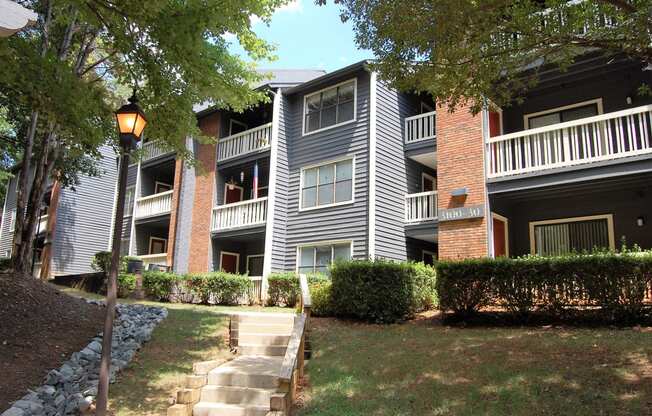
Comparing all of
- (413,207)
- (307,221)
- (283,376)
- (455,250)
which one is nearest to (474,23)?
(283,376)

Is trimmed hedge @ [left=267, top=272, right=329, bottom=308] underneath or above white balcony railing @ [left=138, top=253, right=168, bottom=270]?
underneath

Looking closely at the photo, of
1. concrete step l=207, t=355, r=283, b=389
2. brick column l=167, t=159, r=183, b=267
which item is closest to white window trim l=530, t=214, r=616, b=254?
concrete step l=207, t=355, r=283, b=389

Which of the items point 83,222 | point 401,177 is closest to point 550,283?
point 401,177

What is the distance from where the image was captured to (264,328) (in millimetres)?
→ 10289

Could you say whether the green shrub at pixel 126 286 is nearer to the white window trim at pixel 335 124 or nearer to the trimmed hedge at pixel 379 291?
the white window trim at pixel 335 124

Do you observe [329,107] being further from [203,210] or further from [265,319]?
[265,319]

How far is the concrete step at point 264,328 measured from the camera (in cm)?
1019

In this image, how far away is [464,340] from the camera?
31.0 feet

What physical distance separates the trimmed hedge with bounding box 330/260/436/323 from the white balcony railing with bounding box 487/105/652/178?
4.39 meters

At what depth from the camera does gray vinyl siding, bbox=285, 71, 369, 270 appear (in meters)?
17.8

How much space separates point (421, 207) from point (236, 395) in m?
11.9

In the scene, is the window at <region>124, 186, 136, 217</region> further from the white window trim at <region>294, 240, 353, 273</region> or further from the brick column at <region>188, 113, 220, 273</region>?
the white window trim at <region>294, 240, 353, 273</region>

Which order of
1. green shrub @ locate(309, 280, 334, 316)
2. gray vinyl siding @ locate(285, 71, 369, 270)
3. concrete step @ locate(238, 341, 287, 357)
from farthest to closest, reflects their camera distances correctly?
gray vinyl siding @ locate(285, 71, 369, 270) < green shrub @ locate(309, 280, 334, 316) < concrete step @ locate(238, 341, 287, 357)

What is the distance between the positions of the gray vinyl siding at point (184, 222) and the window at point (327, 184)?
18.5ft
